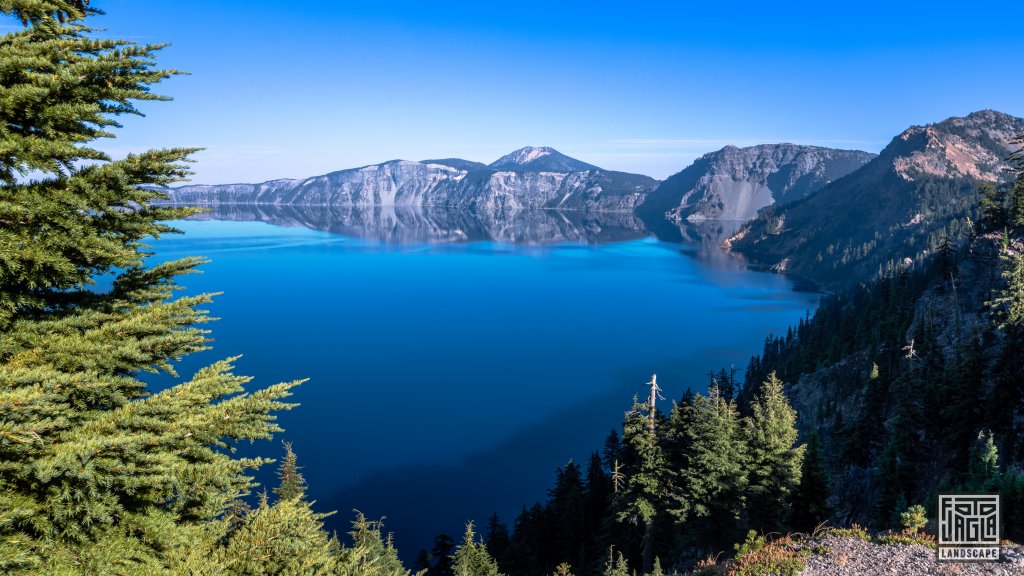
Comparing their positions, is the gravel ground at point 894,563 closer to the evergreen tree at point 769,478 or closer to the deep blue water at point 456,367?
the evergreen tree at point 769,478

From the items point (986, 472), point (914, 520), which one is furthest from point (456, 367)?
point (914, 520)

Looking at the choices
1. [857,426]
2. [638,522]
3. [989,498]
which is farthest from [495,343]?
[989,498]

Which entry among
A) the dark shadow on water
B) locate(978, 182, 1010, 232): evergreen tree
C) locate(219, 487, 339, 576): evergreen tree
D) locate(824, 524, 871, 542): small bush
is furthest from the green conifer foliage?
locate(978, 182, 1010, 232): evergreen tree

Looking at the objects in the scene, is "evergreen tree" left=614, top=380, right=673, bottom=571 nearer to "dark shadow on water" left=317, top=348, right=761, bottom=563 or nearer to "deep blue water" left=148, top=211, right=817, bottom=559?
"dark shadow on water" left=317, top=348, right=761, bottom=563

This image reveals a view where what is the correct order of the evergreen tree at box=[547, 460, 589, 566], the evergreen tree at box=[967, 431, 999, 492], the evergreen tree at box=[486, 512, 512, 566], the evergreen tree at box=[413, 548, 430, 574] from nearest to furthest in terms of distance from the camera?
the evergreen tree at box=[967, 431, 999, 492] < the evergreen tree at box=[547, 460, 589, 566] < the evergreen tree at box=[486, 512, 512, 566] < the evergreen tree at box=[413, 548, 430, 574]

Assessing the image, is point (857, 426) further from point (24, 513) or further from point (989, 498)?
point (24, 513)
